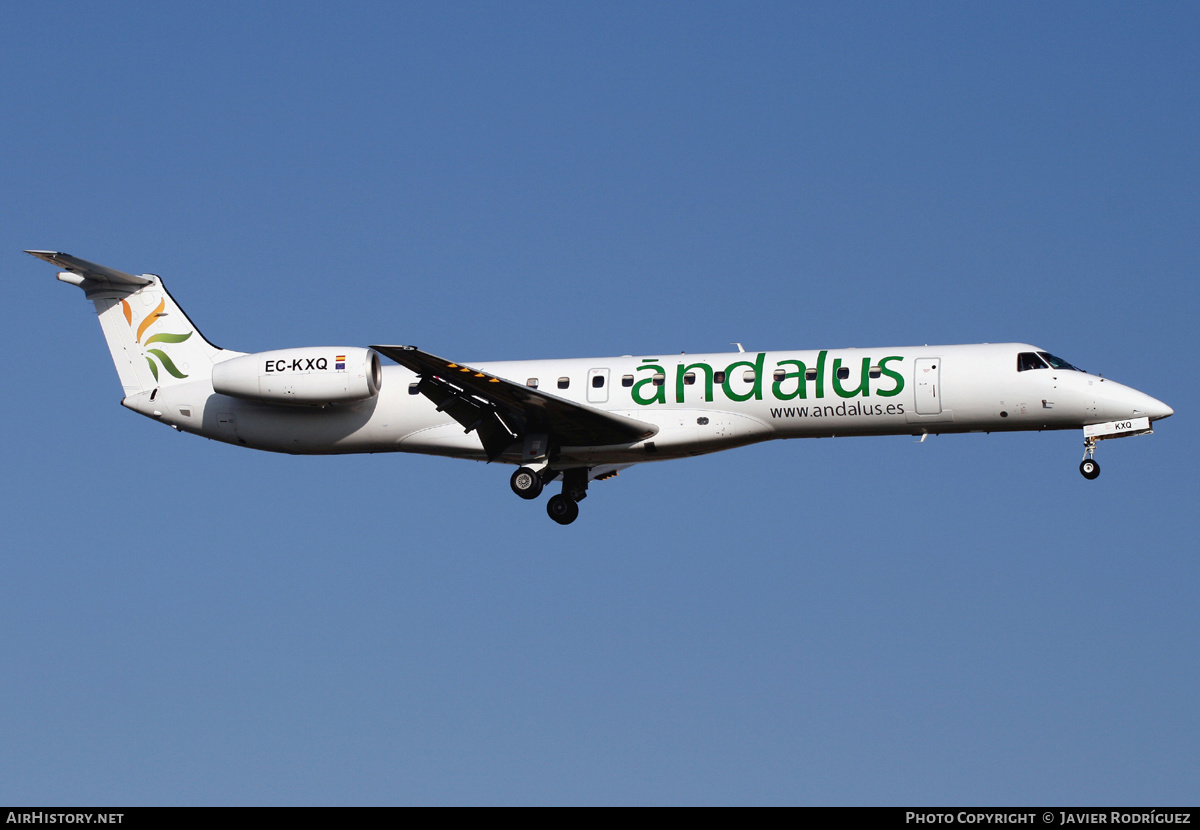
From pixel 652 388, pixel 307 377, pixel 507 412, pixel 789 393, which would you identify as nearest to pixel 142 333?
pixel 307 377

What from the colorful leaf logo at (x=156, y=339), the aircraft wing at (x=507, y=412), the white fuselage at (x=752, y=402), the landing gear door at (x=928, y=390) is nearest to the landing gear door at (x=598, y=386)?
the white fuselage at (x=752, y=402)

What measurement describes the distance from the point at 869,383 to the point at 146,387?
15811mm

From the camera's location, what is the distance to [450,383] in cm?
2838

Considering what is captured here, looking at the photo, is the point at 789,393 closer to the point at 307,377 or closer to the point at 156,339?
the point at 307,377

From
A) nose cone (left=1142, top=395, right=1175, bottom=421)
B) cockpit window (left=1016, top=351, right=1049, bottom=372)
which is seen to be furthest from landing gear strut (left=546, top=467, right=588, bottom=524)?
nose cone (left=1142, top=395, right=1175, bottom=421)

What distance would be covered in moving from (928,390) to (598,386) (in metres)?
6.56

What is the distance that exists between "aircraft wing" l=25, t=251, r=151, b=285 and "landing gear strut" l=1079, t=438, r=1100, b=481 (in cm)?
2037

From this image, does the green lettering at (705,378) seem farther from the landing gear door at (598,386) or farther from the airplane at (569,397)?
the landing gear door at (598,386)

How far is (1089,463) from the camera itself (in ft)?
90.1

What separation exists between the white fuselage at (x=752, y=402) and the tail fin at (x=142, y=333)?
78.2 inches

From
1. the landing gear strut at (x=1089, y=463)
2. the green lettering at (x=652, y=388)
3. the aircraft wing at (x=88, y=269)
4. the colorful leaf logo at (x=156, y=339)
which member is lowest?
the landing gear strut at (x=1089, y=463)

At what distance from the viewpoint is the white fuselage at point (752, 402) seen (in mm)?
27641
